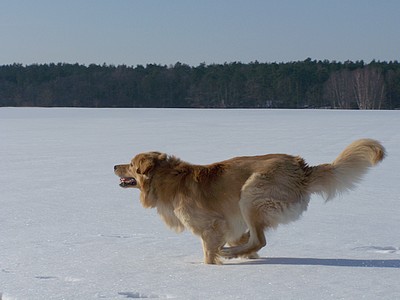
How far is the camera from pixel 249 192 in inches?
211

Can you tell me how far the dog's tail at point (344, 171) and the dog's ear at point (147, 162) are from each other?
1.40 metres

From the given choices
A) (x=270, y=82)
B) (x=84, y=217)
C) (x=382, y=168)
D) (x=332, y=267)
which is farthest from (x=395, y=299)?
(x=270, y=82)

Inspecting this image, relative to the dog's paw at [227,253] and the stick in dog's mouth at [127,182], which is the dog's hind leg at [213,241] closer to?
the dog's paw at [227,253]

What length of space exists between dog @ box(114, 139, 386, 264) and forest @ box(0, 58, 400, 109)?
261 feet

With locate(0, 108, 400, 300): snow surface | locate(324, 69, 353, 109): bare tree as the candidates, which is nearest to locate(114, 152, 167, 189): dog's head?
locate(0, 108, 400, 300): snow surface

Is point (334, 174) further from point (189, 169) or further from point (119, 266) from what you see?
point (119, 266)

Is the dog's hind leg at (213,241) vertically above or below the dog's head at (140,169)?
below

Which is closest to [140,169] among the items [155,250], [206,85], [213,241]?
[155,250]

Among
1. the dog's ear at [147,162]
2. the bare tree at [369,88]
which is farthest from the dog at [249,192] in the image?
the bare tree at [369,88]

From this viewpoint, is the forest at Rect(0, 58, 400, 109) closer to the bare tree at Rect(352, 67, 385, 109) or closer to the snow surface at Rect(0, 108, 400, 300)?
the bare tree at Rect(352, 67, 385, 109)

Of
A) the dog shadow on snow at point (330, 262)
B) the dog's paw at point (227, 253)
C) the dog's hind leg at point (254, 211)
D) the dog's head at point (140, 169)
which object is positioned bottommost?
the dog's paw at point (227, 253)

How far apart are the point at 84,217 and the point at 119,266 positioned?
2206mm

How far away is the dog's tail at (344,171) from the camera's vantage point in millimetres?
5383

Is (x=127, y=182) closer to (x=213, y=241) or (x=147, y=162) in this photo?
(x=147, y=162)
